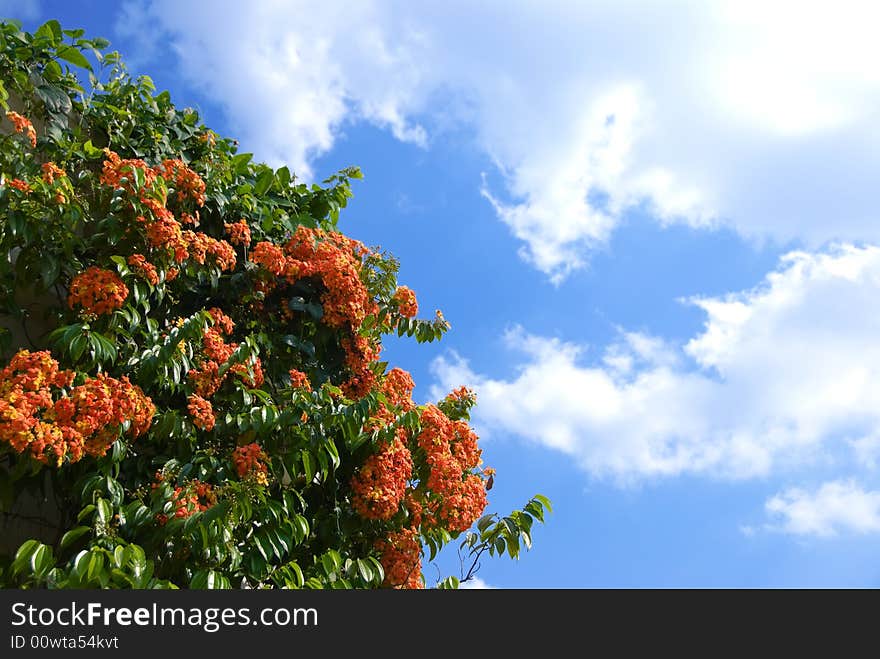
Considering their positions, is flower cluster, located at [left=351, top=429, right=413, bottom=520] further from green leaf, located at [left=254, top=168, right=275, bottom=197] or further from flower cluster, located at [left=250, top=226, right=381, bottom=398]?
green leaf, located at [left=254, top=168, right=275, bottom=197]

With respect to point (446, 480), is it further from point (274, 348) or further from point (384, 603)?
point (384, 603)

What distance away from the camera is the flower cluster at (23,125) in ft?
12.4

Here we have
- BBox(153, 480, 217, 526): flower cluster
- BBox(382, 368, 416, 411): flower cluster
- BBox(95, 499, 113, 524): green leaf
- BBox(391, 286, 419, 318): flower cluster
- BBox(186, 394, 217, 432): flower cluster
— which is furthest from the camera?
BBox(391, 286, 419, 318): flower cluster

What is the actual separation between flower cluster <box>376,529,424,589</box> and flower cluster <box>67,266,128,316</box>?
190 cm

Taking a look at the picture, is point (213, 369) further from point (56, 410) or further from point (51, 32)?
point (51, 32)

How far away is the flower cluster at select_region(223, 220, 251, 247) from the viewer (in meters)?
4.38

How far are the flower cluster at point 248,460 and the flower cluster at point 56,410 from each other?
1.77 feet

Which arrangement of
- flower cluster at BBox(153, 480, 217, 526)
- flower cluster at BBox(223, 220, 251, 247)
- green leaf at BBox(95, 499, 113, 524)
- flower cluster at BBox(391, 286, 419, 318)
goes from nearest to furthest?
1. green leaf at BBox(95, 499, 113, 524)
2. flower cluster at BBox(153, 480, 217, 526)
3. flower cluster at BBox(223, 220, 251, 247)
4. flower cluster at BBox(391, 286, 419, 318)

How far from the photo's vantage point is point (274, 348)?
4488 mm

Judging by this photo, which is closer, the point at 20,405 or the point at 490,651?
the point at 490,651

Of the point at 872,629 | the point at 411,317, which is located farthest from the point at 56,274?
the point at 872,629

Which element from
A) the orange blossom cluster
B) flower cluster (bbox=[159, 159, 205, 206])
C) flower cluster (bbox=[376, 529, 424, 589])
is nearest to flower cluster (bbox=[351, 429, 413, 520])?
flower cluster (bbox=[376, 529, 424, 589])

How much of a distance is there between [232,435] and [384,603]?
1561 millimetres

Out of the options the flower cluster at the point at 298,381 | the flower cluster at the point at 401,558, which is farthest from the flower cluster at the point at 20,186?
the flower cluster at the point at 401,558
